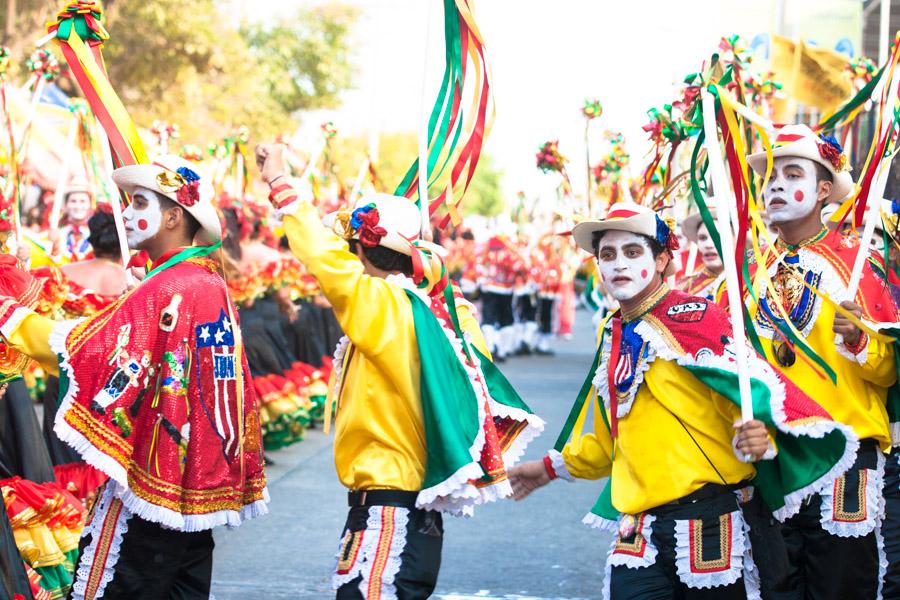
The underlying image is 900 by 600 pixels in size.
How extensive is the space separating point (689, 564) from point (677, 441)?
Answer: 1.32ft

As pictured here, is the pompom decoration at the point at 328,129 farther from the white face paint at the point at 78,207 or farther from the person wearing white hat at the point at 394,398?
the person wearing white hat at the point at 394,398

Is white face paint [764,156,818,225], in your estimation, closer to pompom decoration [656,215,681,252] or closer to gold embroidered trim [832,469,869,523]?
pompom decoration [656,215,681,252]

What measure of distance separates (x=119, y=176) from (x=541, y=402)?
1032 cm

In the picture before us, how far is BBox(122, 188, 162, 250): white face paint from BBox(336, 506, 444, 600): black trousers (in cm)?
119

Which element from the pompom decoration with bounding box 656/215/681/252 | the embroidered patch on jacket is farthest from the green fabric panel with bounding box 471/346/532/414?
the pompom decoration with bounding box 656/215/681/252

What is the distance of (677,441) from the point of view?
4559mm

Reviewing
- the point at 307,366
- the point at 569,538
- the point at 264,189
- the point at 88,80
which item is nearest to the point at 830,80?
the point at 307,366

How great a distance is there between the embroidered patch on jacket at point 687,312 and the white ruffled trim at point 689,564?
674 millimetres

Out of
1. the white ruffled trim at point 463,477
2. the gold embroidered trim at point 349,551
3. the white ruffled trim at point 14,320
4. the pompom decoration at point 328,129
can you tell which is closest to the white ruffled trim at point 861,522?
the white ruffled trim at point 463,477

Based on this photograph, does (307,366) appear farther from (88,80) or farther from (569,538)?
(88,80)

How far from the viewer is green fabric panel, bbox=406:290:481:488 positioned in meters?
4.34

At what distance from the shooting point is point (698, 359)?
4.53 metres

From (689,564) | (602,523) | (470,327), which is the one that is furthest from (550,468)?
(689,564)

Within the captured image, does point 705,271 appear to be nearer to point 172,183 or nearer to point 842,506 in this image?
point 842,506
